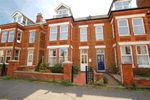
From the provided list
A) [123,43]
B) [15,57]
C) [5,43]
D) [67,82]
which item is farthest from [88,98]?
[5,43]

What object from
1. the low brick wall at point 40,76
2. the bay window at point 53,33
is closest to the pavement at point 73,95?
the low brick wall at point 40,76

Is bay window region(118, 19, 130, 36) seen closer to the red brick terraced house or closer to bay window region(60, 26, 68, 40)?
the red brick terraced house

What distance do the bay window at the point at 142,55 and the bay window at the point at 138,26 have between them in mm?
1737

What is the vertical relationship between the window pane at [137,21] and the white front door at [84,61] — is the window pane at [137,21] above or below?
above

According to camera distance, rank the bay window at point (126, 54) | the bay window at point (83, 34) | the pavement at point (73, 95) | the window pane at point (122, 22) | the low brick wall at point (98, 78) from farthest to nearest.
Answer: the bay window at point (83, 34) → the window pane at point (122, 22) → the bay window at point (126, 54) → the low brick wall at point (98, 78) → the pavement at point (73, 95)

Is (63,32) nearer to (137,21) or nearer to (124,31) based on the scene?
(124,31)

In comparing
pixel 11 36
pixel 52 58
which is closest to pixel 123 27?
pixel 52 58

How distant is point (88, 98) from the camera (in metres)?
3.32

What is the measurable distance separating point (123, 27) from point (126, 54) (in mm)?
3328

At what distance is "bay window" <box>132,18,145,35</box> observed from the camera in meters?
7.80

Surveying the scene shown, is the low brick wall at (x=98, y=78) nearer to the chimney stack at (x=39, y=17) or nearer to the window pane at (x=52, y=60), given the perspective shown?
the window pane at (x=52, y=60)

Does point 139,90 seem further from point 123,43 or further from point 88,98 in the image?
point 123,43

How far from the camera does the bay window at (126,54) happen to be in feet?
25.0

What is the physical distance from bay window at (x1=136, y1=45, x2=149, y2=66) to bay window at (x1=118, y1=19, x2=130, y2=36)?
220cm
